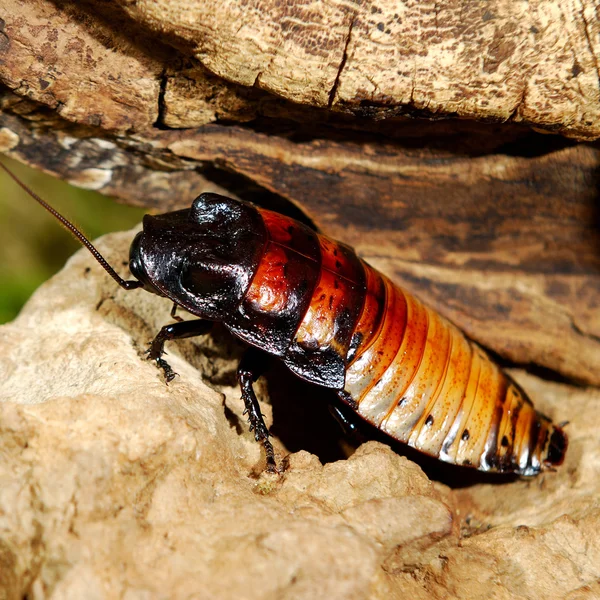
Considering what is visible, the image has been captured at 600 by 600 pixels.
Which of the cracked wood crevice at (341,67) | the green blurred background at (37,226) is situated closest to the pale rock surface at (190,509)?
the cracked wood crevice at (341,67)

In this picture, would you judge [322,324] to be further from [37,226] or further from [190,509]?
[37,226]

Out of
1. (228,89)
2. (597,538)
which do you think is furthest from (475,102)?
(597,538)

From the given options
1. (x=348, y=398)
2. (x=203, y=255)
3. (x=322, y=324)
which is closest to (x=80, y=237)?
(x=203, y=255)

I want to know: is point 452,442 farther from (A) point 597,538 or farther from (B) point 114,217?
(B) point 114,217

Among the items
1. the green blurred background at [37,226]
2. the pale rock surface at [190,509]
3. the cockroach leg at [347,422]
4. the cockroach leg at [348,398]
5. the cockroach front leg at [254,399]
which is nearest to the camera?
the pale rock surface at [190,509]

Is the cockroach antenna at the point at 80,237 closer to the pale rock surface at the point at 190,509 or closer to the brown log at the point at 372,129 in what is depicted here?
the pale rock surface at the point at 190,509

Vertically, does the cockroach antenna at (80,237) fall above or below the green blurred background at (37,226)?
above
